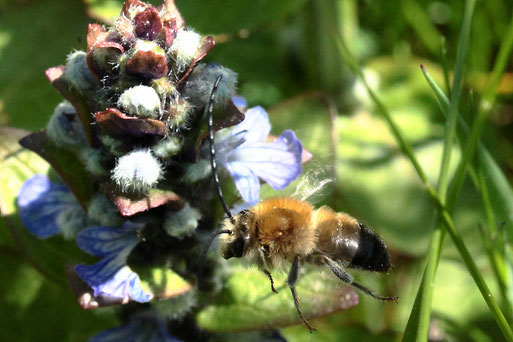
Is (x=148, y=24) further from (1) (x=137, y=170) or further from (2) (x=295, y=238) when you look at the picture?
(2) (x=295, y=238)

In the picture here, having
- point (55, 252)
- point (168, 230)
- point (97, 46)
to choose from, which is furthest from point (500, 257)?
point (55, 252)

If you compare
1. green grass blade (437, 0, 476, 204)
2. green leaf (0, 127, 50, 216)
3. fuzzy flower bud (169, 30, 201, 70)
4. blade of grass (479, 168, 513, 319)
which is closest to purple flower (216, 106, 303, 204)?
fuzzy flower bud (169, 30, 201, 70)

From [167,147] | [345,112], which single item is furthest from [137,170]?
[345,112]

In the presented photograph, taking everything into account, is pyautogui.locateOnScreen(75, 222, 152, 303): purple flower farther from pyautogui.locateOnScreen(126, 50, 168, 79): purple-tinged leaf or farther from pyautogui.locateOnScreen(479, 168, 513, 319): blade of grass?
pyautogui.locateOnScreen(479, 168, 513, 319): blade of grass

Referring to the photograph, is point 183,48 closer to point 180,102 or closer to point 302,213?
point 180,102

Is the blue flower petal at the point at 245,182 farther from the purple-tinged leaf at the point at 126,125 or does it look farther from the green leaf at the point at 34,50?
the green leaf at the point at 34,50

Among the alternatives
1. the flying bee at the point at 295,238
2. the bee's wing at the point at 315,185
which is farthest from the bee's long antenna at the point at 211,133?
the bee's wing at the point at 315,185
